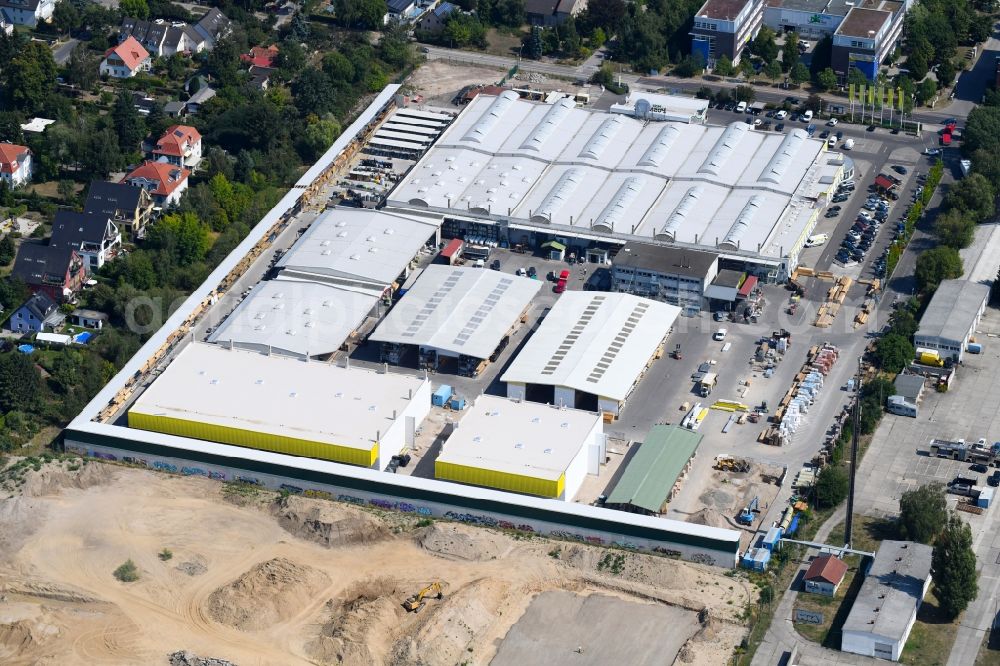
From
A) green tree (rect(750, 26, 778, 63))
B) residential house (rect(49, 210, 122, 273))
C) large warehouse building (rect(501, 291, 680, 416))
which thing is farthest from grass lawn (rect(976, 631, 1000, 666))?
green tree (rect(750, 26, 778, 63))

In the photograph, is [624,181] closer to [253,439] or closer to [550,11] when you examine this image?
[550,11]

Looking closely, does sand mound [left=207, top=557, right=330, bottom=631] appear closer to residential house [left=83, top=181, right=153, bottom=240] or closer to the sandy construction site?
the sandy construction site

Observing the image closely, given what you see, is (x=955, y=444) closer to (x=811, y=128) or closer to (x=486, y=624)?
(x=486, y=624)

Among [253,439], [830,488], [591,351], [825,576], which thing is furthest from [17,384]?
[825,576]

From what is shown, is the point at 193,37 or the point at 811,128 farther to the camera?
the point at 193,37

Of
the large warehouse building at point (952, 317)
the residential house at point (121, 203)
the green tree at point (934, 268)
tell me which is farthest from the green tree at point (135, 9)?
the large warehouse building at point (952, 317)

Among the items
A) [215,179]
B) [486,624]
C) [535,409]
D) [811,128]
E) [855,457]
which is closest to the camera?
[486,624]

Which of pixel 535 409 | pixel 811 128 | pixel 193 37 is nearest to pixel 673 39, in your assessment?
pixel 811 128

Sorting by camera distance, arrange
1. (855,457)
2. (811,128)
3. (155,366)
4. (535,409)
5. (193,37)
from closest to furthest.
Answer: (855,457), (535,409), (155,366), (811,128), (193,37)
